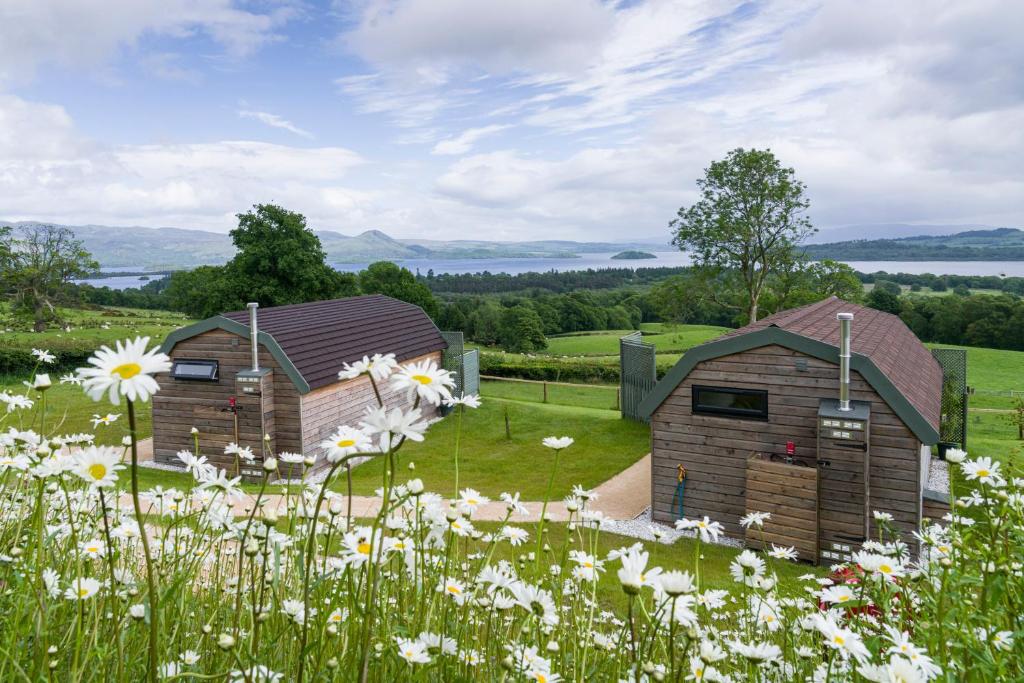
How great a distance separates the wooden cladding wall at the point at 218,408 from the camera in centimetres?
1366

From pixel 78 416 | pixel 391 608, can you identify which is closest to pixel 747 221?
pixel 78 416

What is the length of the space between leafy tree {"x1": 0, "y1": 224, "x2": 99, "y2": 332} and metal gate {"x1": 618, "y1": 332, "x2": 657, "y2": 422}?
36905mm

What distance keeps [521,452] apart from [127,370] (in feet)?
47.3

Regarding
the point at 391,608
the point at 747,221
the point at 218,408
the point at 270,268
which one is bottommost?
the point at 218,408

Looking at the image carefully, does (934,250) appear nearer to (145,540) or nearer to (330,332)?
(330,332)

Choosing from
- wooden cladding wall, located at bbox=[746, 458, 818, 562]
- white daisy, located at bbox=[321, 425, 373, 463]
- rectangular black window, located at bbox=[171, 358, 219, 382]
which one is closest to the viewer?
white daisy, located at bbox=[321, 425, 373, 463]

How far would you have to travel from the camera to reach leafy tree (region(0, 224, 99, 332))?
3816cm

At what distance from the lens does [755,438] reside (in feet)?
34.6

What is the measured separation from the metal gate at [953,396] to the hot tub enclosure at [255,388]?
14.0 meters

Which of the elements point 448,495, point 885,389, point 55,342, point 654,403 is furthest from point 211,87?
point 885,389

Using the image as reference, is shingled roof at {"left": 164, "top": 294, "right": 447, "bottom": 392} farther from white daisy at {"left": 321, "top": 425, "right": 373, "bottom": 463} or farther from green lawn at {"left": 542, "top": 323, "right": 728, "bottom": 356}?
green lawn at {"left": 542, "top": 323, "right": 728, "bottom": 356}

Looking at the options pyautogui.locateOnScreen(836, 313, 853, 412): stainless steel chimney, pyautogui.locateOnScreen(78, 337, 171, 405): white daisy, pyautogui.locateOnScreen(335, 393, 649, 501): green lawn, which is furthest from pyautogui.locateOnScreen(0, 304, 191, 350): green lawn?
pyautogui.locateOnScreen(78, 337, 171, 405): white daisy

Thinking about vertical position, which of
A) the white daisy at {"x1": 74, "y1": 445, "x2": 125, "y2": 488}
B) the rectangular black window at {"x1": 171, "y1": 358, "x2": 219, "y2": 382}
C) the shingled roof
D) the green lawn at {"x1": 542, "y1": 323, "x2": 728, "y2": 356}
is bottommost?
the green lawn at {"x1": 542, "y1": 323, "x2": 728, "y2": 356}

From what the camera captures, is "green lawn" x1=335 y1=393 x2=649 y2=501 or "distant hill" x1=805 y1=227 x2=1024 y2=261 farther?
"distant hill" x1=805 y1=227 x2=1024 y2=261
